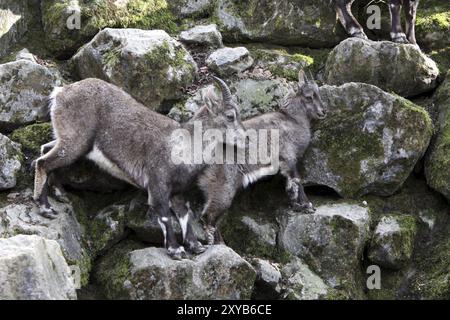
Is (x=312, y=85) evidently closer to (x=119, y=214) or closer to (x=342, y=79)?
(x=342, y=79)

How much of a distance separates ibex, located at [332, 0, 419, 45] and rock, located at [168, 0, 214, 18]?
2219mm

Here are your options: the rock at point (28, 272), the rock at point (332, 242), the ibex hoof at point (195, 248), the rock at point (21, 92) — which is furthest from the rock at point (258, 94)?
the rock at point (28, 272)

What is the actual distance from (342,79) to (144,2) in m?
3.61

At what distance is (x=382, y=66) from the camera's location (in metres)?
11.0

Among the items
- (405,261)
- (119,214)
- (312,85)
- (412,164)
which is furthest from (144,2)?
(405,261)

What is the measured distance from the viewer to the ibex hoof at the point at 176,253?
870 cm

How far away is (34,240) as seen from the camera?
24.7 ft

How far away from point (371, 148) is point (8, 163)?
4.87 meters

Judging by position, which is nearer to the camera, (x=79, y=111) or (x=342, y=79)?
(x=79, y=111)

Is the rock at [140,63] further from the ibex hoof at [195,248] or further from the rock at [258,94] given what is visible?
the ibex hoof at [195,248]

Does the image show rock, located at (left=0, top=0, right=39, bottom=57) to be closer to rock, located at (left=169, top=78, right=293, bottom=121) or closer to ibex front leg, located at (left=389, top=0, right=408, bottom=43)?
rock, located at (left=169, top=78, right=293, bottom=121)

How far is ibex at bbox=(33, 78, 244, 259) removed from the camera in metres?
9.00

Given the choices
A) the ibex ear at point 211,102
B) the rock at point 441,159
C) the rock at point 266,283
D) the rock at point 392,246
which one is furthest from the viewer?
the rock at point 441,159

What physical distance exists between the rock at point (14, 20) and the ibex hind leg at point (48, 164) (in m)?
3.22
